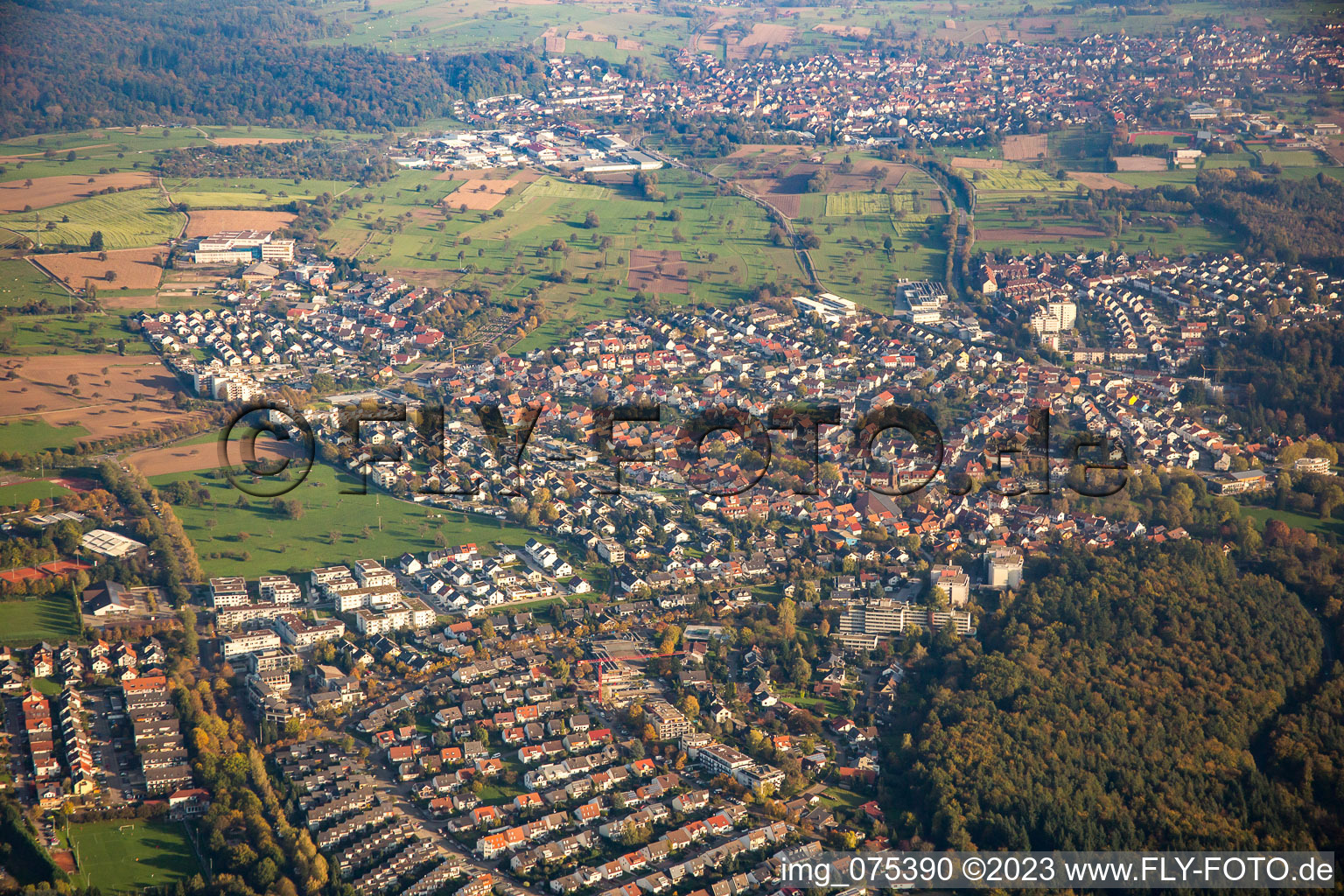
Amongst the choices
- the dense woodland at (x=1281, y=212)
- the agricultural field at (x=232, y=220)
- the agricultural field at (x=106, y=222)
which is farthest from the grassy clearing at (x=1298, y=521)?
the agricultural field at (x=106, y=222)

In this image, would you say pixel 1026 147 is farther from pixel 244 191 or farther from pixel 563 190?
pixel 244 191

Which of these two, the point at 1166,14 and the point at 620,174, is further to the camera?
the point at 1166,14

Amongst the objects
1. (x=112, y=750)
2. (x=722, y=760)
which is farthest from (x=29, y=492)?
(x=722, y=760)

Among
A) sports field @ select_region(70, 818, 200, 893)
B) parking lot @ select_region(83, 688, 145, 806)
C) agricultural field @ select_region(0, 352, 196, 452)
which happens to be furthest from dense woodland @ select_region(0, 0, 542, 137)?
sports field @ select_region(70, 818, 200, 893)

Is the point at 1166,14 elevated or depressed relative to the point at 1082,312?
elevated


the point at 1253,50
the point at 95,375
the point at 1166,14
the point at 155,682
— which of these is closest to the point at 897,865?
the point at 155,682

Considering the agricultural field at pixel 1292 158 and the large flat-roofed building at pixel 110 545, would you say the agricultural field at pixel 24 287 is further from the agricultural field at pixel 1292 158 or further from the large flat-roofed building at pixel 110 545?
the agricultural field at pixel 1292 158

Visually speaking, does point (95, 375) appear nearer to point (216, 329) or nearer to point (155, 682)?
point (216, 329)
